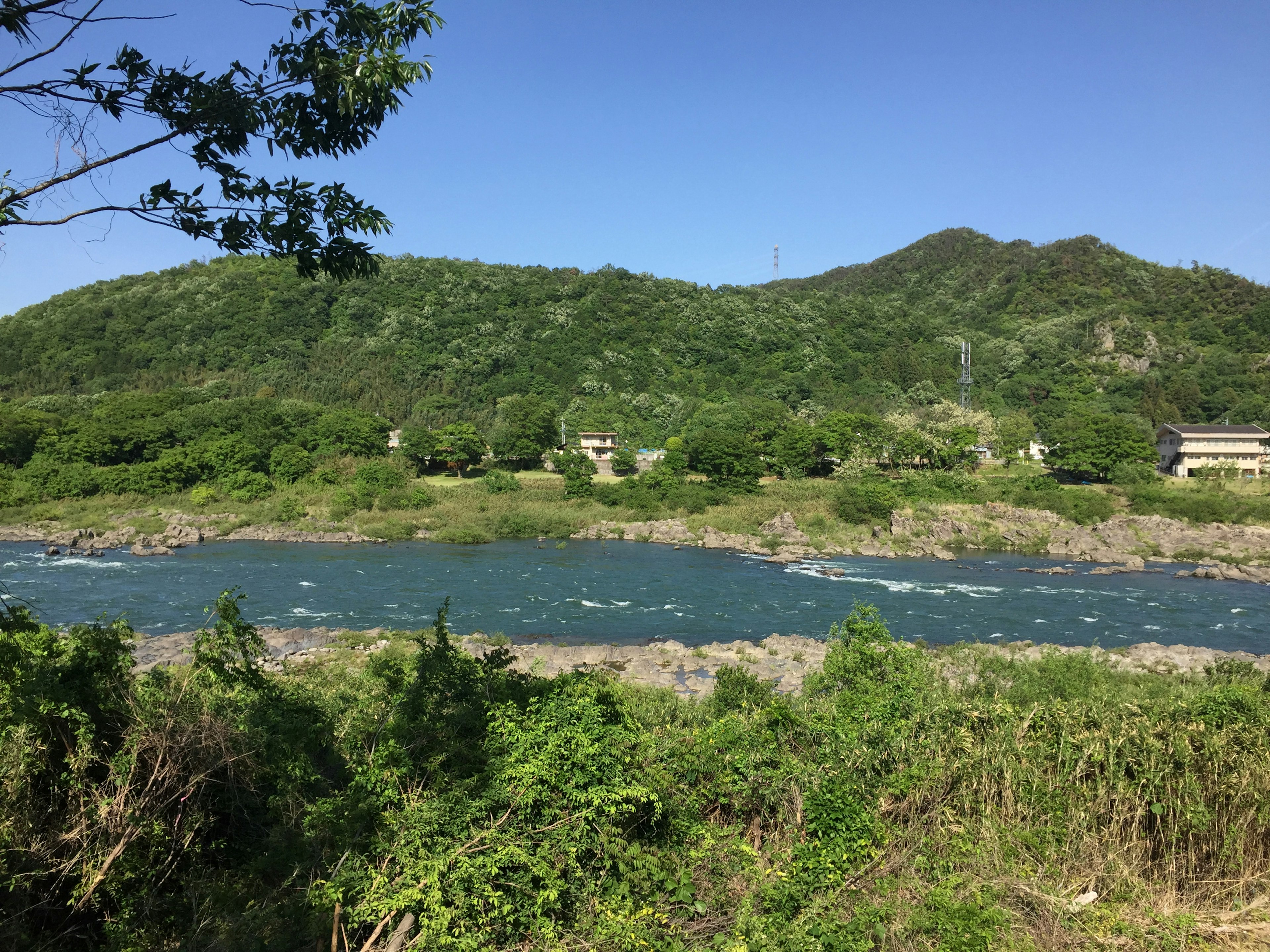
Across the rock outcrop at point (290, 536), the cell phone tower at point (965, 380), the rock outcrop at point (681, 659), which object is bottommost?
the rock outcrop at point (681, 659)

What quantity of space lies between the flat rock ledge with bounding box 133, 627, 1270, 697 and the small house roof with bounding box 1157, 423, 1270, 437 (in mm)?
29148

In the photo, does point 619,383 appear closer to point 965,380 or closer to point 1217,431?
point 965,380

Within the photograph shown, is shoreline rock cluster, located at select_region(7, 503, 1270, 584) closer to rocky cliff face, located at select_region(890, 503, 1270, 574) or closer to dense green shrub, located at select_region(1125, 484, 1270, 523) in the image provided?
rocky cliff face, located at select_region(890, 503, 1270, 574)

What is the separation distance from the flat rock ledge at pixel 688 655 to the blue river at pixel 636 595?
101 centimetres

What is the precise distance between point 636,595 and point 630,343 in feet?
139

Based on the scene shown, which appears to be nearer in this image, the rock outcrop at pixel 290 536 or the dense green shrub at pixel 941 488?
the rock outcrop at pixel 290 536

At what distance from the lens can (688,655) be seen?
14.8m

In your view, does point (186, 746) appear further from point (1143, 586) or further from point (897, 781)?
point (1143, 586)

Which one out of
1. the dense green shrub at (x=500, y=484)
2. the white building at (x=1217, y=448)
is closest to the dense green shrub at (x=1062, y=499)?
the white building at (x=1217, y=448)

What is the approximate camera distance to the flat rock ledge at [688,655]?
1310 cm

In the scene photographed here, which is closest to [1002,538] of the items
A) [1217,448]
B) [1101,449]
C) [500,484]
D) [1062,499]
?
[1062,499]

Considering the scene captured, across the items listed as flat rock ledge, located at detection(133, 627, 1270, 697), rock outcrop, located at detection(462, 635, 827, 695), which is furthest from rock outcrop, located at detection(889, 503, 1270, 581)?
rock outcrop, located at detection(462, 635, 827, 695)

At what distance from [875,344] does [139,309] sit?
196 feet

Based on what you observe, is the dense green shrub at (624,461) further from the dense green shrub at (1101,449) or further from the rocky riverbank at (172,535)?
the dense green shrub at (1101,449)
